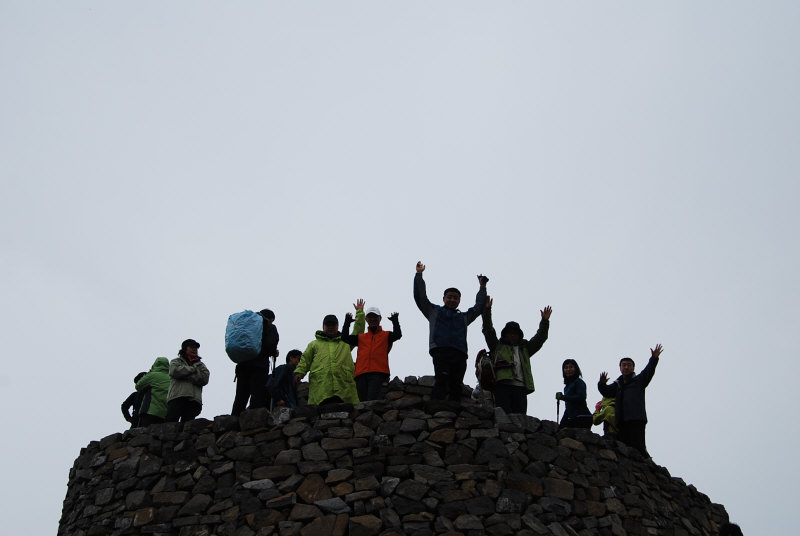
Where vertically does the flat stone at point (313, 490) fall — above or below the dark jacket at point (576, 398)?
below

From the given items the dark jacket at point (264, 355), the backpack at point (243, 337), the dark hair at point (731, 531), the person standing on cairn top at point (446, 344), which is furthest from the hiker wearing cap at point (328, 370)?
the dark hair at point (731, 531)

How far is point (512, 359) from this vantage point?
38.5ft

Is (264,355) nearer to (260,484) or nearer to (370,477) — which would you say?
(260,484)

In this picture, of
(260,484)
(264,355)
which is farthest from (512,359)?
(260,484)

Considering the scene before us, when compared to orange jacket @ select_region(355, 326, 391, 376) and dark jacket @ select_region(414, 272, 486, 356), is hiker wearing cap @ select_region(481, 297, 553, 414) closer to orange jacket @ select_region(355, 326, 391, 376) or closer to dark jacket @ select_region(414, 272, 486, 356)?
dark jacket @ select_region(414, 272, 486, 356)

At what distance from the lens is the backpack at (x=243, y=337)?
1098 centimetres

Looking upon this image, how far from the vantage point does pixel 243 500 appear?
32.3 feet

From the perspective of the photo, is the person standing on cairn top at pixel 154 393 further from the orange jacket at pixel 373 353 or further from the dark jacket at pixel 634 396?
the dark jacket at pixel 634 396

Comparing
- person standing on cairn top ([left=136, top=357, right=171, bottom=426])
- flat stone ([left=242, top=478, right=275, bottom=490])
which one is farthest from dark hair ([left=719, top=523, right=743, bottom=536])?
person standing on cairn top ([left=136, top=357, right=171, bottom=426])

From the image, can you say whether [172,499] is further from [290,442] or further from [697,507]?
[697,507]

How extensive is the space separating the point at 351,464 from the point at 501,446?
1937 millimetres

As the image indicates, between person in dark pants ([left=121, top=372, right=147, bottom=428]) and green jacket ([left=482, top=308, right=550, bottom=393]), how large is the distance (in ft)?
17.8

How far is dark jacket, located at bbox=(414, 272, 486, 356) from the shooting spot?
35.5 feet

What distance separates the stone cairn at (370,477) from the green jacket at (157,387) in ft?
2.60
